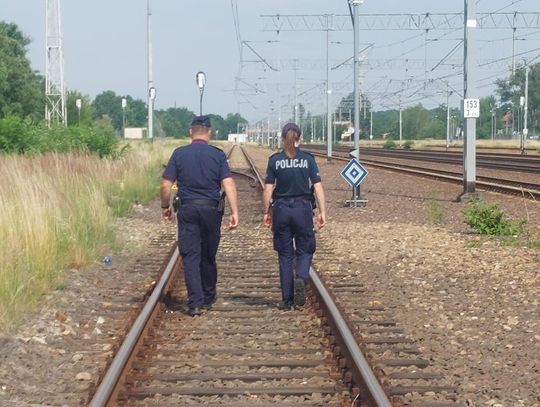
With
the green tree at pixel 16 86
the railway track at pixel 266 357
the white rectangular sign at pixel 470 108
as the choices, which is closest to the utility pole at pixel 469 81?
the white rectangular sign at pixel 470 108

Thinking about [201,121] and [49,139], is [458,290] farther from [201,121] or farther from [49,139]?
[49,139]

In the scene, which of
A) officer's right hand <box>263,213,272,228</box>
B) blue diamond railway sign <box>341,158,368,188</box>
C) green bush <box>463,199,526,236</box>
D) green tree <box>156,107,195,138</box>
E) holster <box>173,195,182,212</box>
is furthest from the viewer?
green tree <box>156,107,195,138</box>

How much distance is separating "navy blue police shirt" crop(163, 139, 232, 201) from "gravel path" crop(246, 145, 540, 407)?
2267mm

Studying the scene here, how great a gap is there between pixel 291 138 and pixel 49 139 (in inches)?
1006

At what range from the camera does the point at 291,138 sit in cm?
959

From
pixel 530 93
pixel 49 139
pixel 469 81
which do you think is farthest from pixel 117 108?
pixel 469 81

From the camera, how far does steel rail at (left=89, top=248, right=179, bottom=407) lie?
239 inches

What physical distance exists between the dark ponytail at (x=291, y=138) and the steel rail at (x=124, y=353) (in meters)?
2.02

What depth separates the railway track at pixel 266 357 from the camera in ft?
20.9

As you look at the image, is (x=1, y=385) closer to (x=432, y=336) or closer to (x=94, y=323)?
(x=94, y=323)

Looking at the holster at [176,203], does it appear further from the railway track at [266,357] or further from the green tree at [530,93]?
the green tree at [530,93]

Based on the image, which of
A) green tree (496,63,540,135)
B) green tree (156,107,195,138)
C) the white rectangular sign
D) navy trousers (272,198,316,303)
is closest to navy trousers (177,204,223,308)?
navy trousers (272,198,316,303)

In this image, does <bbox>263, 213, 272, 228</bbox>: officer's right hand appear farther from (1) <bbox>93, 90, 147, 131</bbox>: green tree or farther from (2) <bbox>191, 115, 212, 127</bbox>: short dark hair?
(1) <bbox>93, 90, 147, 131</bbox>: green tree

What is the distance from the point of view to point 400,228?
17.7 m
